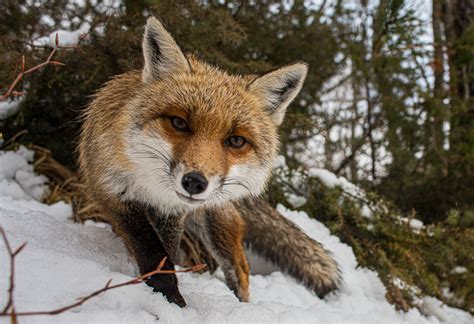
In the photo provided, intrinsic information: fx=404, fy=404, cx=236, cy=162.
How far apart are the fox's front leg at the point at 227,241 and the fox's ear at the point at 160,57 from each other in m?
0.88

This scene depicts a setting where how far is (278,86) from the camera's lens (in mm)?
2316

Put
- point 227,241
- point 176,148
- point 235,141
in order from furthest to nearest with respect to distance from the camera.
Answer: point 227,241
point 235,141
point 176,148

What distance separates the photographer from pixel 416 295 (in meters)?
2.80

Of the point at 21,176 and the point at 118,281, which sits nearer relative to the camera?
the point at 118,281

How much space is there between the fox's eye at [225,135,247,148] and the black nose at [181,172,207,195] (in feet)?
1.12

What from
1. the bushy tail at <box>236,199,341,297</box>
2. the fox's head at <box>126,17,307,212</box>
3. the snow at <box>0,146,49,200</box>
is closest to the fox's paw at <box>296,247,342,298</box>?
the bushy tail at <box>236,199,341,297</box>

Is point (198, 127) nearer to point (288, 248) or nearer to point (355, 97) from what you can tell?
point (288, 248)

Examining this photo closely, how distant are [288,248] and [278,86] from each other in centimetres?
125

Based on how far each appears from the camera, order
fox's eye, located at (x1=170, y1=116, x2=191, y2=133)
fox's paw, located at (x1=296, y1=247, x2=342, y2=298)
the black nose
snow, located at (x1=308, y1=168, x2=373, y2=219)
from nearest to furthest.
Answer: the black nose < fox's eye, located at (x1=170, y1=116, x2=191, y2=133) < fox's paw, located at (x1=296, y1=247, x2=342, y2=298) < snow, located at (x1=308, y1=168, x2=373, y2=219)

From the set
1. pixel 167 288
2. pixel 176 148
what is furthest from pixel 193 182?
pixel 167 288

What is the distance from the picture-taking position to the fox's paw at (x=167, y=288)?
171cm

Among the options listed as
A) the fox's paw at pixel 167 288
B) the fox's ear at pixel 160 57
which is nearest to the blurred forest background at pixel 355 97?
the fox's ear at pixel 160 57

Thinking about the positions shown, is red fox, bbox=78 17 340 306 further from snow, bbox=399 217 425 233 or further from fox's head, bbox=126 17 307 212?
snow, bbox=399 217 425 233

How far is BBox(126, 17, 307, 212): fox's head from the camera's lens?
180 centimetres
